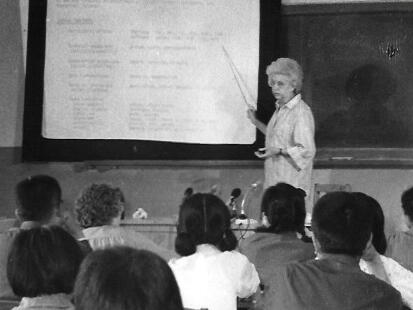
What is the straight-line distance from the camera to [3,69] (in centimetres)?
543

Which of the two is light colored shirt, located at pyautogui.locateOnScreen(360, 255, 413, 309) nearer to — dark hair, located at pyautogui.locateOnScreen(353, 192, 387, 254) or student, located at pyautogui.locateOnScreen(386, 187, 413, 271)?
dark hair, located at pyautogui.locateOnScreen(353, 192, 387, 254)

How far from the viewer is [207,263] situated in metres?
2.65

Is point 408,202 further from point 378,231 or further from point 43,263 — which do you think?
point 43,263

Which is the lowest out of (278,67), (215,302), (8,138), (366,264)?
(215,302)

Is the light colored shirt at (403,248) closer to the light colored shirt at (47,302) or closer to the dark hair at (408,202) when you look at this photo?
the dark hair at (408,202)

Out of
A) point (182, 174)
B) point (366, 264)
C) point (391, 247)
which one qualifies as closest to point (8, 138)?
point (182, 174)

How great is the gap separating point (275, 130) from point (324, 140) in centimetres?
57

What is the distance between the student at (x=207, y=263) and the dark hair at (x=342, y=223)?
0.63 m

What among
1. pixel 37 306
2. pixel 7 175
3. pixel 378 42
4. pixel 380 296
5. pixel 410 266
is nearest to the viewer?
pixel 37 306

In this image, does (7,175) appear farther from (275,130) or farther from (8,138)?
(275,130)

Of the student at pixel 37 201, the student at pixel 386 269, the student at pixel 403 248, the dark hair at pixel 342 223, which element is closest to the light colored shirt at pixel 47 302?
the dark hair at pixel 342 223

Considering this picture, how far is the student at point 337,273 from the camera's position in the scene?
2.01m

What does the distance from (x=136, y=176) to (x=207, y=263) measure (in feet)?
8.82

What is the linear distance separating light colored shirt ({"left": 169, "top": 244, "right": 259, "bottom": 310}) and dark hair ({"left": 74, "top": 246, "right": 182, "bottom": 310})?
4.90 feet
